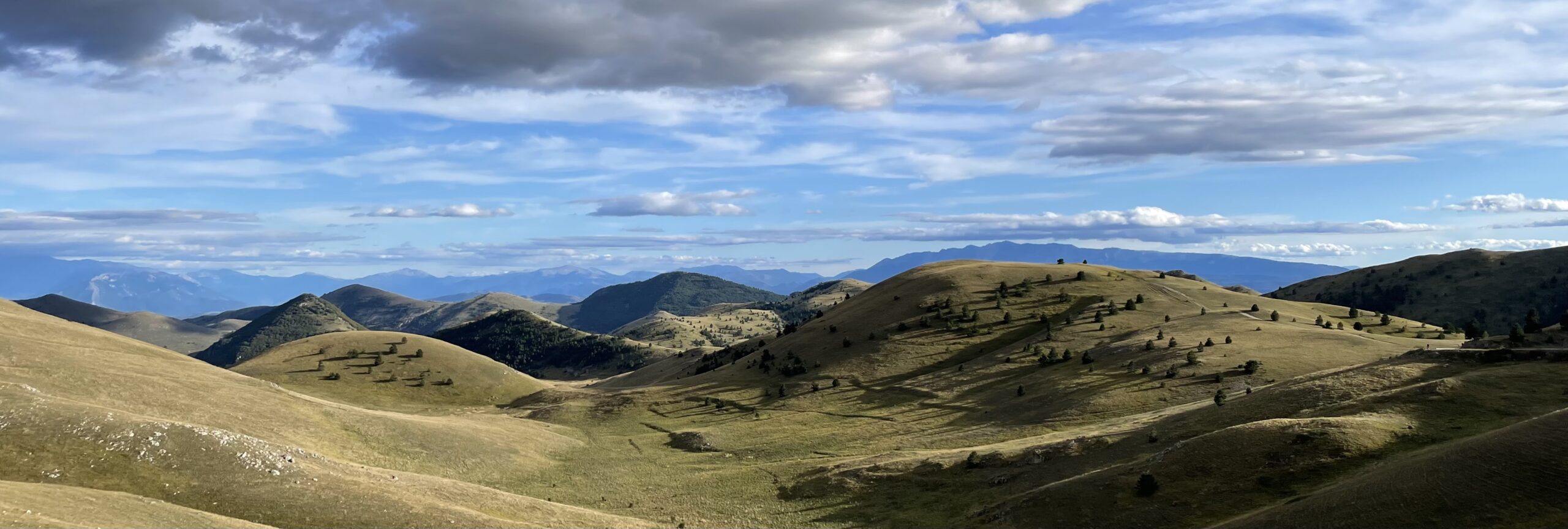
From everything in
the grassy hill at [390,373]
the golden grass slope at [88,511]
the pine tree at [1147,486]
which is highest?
the golden grass slope at [88,511]

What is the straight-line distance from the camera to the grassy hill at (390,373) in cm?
15188

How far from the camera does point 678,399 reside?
5330 inches

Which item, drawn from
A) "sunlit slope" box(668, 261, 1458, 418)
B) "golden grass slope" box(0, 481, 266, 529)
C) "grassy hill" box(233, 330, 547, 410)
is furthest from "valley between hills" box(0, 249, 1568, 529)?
"grassy hill" box(233, 330, 547, 410)

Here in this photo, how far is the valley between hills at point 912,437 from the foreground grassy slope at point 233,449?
9.5 inches

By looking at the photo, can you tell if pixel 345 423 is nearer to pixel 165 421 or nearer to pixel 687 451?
pixel 165 421

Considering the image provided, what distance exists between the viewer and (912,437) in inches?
3580

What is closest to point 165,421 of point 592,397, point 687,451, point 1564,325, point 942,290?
point 687,451

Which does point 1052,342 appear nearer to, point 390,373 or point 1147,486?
point 1147,486

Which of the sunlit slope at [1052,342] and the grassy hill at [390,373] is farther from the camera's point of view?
the grassy hill at [390,373]

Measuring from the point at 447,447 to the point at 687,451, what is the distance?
88.5 feet

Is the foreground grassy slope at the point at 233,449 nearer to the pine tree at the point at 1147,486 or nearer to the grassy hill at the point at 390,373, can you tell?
the pine tree at the point at 1147,486

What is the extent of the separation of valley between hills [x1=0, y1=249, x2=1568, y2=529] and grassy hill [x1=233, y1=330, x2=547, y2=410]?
27.3 feet

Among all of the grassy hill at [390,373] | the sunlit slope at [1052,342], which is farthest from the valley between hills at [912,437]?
the grassy hill at [390,373]

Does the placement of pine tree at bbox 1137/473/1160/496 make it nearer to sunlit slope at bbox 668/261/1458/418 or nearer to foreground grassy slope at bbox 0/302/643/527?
sunlit slope at bbox 668/261/1458/418
